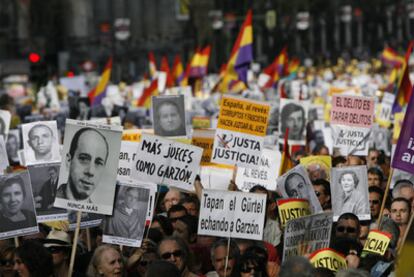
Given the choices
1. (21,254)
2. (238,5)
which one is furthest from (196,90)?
(238,5)

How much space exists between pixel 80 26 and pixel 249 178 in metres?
70.3

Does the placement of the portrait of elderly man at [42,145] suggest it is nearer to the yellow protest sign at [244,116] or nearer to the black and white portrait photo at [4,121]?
the yellow protest sign at [244,116]

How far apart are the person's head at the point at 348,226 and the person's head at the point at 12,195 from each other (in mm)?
2225

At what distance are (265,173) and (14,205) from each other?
4184 mm

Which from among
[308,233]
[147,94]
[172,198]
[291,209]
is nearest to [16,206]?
[291,209]

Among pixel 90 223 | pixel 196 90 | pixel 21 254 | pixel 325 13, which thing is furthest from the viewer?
pixel 325 13

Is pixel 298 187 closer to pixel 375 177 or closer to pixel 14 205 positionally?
pixel 14 205

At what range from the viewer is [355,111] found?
62.2 ft

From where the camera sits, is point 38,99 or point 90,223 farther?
point 38,99

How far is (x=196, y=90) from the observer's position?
38562 mm

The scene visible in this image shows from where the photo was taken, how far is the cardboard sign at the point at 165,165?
14.6 meters

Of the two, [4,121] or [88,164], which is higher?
[88,164]

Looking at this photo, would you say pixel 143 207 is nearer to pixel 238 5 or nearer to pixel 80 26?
pixel 80 26

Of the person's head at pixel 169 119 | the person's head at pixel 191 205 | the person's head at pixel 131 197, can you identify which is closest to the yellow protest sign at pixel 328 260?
the person's head at pixel 131 197
